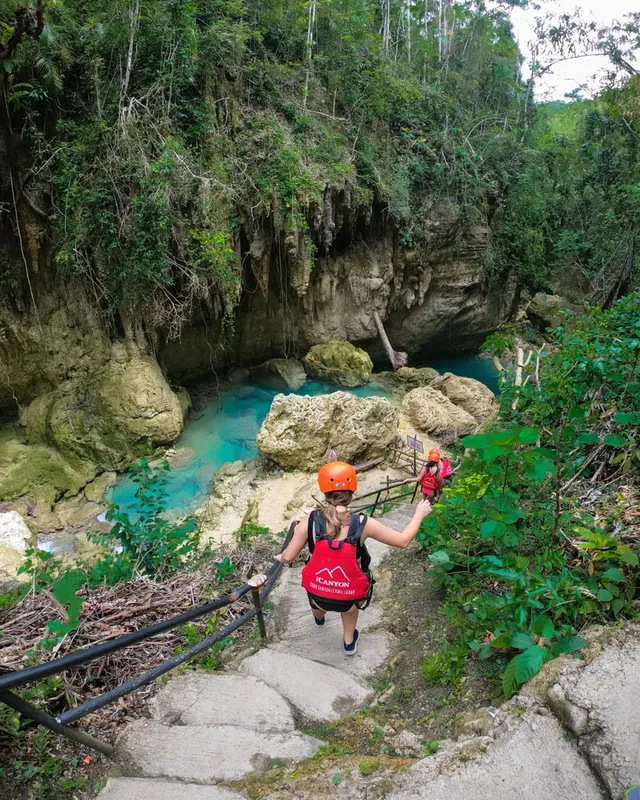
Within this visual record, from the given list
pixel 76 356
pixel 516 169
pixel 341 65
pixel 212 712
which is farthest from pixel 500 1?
pixel 212 712

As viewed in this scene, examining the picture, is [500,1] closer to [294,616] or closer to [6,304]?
[6,304]

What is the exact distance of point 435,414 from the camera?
12336 mm

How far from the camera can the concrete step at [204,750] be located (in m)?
1.95

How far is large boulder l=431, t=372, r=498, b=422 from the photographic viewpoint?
13644 mm

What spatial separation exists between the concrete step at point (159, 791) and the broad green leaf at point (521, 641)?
48.6 inches

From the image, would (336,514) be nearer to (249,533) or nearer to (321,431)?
(249,533)

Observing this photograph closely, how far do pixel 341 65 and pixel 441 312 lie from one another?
8.41 meters

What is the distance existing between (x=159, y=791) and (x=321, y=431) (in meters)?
9.24

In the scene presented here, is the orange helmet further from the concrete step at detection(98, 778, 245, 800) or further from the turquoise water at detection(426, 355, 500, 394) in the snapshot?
the turquoise water at detection(426, 355, 500, 394)

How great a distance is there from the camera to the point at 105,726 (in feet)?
7.51

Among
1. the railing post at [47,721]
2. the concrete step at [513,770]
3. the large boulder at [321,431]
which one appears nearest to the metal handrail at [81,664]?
the railing post at [47,721]

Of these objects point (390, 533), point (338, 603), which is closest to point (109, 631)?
point (338, 603)

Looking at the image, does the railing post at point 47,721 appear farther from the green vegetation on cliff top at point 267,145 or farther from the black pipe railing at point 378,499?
the green vegetation on cliff top at point 267,145

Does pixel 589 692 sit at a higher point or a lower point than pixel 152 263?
lower
